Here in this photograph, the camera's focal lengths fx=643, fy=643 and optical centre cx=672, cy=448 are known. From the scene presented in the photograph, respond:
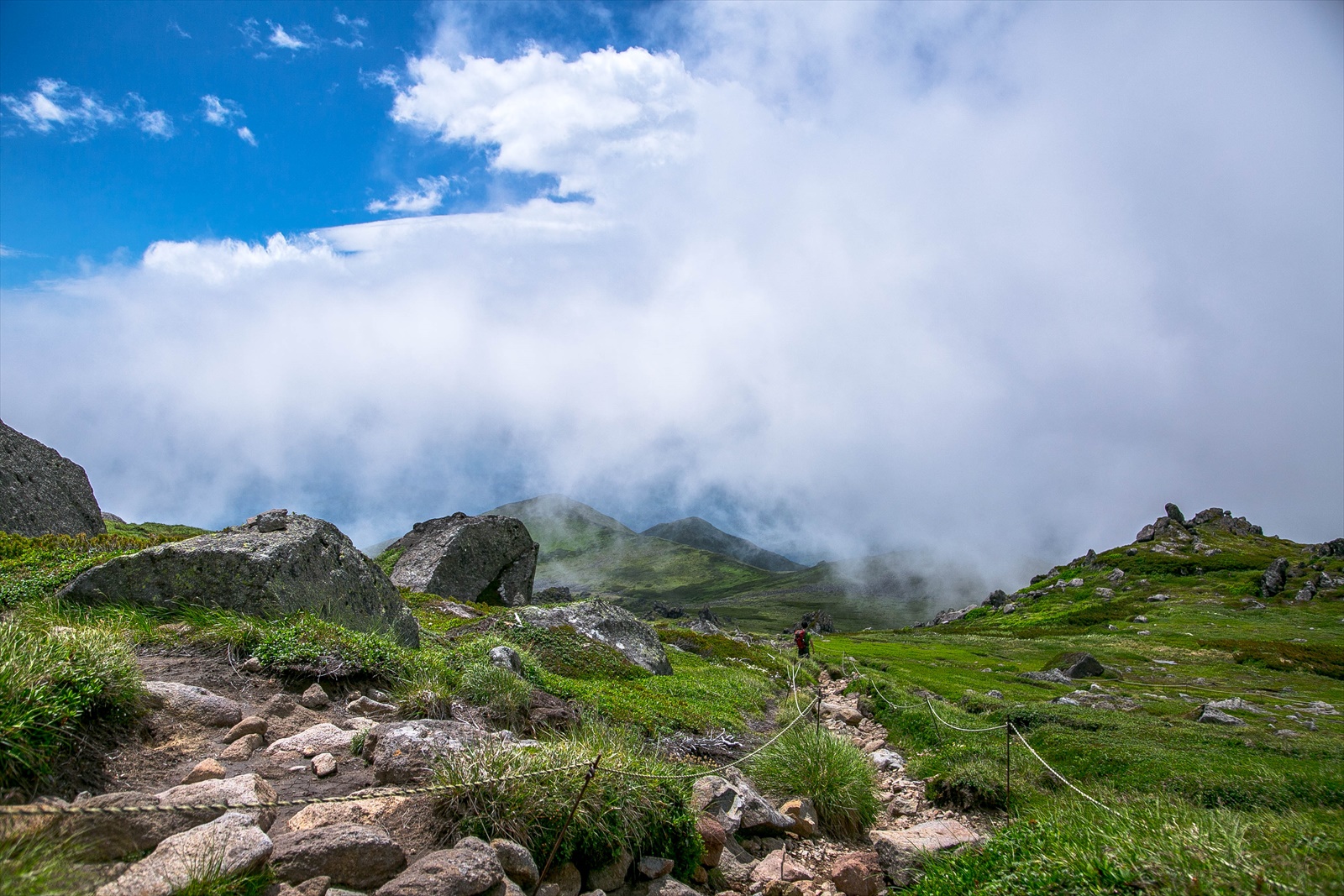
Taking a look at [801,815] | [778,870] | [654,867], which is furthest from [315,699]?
[801,815]

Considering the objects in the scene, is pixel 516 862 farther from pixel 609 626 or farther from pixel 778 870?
pixel 609 626

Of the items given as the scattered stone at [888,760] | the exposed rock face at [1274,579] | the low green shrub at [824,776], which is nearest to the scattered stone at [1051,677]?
the scattered stone at [888,760]

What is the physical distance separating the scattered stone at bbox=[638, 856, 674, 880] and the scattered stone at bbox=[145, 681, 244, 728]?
619cm

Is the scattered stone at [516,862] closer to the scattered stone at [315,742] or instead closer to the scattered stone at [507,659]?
the scattered stone at [315,742]

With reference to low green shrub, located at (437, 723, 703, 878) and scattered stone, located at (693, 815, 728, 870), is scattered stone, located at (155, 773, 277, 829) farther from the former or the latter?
scattered stone, located at (693, 815, 728, 870)

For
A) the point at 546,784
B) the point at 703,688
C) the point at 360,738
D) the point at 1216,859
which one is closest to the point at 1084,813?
the point at 1216,859

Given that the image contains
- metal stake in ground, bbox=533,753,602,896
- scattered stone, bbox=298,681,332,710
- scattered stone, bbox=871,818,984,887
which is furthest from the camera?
scattered stone, bbox=298,681,332,710

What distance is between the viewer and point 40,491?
23.6m

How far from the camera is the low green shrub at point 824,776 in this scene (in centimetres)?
1274

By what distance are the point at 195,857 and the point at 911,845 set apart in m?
10.1

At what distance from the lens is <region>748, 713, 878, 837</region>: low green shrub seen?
1274 centimetres

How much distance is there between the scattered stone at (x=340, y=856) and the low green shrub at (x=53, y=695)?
245 centimetres

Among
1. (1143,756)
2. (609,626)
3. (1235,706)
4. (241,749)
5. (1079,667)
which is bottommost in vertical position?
(241,749)

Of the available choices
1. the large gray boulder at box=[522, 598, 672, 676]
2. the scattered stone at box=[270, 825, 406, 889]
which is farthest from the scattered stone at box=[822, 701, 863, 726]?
the scattered stone at box=[270, 825, 406, 889]
